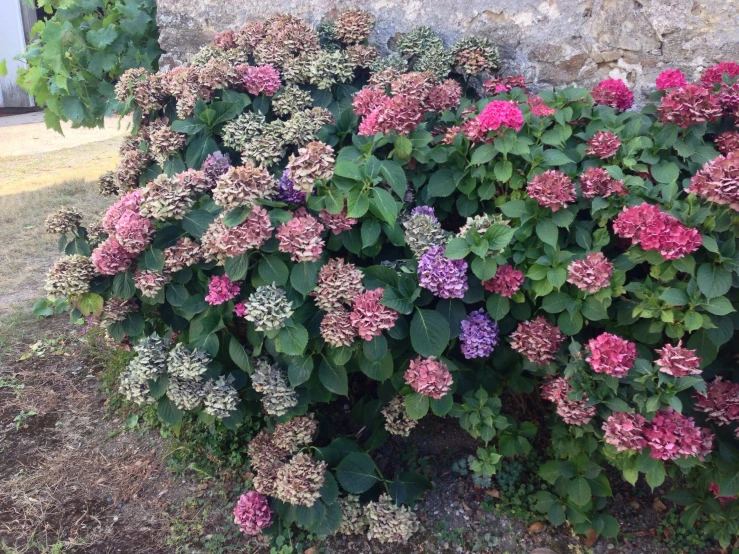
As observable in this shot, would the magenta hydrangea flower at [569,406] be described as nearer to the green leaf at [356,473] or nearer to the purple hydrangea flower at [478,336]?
the purple hydrangea flower at [478,336]

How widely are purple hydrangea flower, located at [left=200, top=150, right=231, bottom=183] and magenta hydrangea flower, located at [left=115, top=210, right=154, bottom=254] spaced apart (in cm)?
34

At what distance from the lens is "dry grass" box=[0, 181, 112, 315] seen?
443 centimetres

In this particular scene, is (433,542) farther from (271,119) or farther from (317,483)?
(271,119)

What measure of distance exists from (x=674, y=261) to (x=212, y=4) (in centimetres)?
303

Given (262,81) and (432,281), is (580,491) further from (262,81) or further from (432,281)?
(262,81)

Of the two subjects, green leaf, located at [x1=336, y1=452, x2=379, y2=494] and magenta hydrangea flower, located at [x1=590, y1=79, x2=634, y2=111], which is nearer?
green leaf, located at [x1=336, y1=452, x2=379, y2=494]

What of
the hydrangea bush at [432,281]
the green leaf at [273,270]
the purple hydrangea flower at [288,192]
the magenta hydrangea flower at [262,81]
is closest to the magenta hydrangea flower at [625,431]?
the hydrangea bush at [432,281]

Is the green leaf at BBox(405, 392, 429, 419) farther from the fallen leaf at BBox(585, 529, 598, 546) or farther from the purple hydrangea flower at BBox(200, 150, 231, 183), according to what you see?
the purple hydrangea flower at BBox(200, 150, 231, 183)

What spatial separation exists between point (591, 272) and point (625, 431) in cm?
49

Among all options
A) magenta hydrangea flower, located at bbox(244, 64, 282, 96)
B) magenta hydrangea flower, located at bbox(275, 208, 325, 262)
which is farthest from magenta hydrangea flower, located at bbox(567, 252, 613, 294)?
magenta hydrangea flower, located at bbox(244, 64, 282, 96)

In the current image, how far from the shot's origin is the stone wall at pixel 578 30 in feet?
8.64

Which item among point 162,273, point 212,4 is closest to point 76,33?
point 212,4

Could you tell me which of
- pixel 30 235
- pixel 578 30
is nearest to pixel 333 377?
pixel 578 30

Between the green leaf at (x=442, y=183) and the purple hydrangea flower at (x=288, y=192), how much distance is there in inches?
19.4
